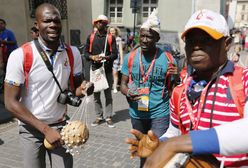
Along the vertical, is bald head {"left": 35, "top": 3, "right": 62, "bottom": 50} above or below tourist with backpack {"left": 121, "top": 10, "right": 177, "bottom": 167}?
above

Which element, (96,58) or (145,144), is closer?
(145,144)

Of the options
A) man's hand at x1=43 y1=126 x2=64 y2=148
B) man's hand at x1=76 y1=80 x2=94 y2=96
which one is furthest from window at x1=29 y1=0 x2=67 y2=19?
man's hand at x1=43 y1=126 x2=64 y2=148

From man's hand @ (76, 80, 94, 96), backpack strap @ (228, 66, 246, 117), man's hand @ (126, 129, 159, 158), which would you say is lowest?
man's hand @ (76, 80, 94, 96)

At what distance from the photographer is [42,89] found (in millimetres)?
2631

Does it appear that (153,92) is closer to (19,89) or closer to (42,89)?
(42,89)

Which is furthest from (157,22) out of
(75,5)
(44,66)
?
(75,5)

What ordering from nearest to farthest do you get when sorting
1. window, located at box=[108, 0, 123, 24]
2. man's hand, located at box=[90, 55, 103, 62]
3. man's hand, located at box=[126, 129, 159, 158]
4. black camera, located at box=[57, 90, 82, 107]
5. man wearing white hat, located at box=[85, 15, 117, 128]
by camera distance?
man's hand, located at box=[126, 129, 159, 158] → black camera, located at box=[57, 90, 82, 107] → man's hand, located at box=[90, 55, 103, 62] → man wearing white hat, located at box=[85, 15, 117, 128] → window, located at box=[108, 0, 123, 24]

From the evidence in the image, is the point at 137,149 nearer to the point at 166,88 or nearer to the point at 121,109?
the point at 166,88

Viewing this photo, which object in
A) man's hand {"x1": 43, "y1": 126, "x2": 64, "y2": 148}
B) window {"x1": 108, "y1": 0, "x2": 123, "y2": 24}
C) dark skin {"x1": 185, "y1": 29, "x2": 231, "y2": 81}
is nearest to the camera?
dark skin {"x1": 185, "y1": 29, "x2": 231, "y2": 81}

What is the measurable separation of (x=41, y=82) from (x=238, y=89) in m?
1.76

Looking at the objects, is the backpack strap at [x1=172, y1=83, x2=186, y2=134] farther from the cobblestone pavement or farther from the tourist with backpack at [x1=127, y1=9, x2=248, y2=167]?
the cobblestone pavement

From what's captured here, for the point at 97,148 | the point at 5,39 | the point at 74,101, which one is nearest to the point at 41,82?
the point at 74,101

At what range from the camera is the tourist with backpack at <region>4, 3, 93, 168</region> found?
2469mm

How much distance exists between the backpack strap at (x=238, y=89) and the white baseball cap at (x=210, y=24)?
8.3 inches
